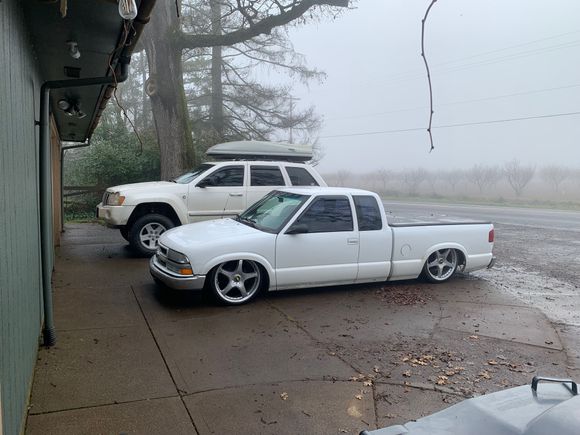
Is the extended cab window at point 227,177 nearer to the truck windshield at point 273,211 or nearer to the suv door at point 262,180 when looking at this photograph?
the suv door at point 262,180

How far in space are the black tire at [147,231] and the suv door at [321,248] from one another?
3.49 meters

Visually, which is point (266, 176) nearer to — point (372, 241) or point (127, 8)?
point (372, 241)

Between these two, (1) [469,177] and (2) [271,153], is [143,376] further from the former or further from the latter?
(1) [469,177]

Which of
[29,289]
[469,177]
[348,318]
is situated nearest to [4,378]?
[29,289]

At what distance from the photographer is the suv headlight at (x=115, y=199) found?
9.05 metres

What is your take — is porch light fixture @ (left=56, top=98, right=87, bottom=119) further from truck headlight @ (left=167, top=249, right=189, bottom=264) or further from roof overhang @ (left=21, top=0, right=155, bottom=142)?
truck headlight @ (left=167, top=249, right=189, bottom=264)

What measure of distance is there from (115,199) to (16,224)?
6165mm

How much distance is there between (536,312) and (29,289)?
6.09m

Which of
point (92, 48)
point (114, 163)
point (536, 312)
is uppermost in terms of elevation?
point (92, 48)

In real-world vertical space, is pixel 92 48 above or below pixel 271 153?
above

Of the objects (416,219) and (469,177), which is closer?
(416,219)

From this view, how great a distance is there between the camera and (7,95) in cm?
294

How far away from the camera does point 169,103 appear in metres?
14.3

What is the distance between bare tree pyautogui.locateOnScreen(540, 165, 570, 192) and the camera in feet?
146
